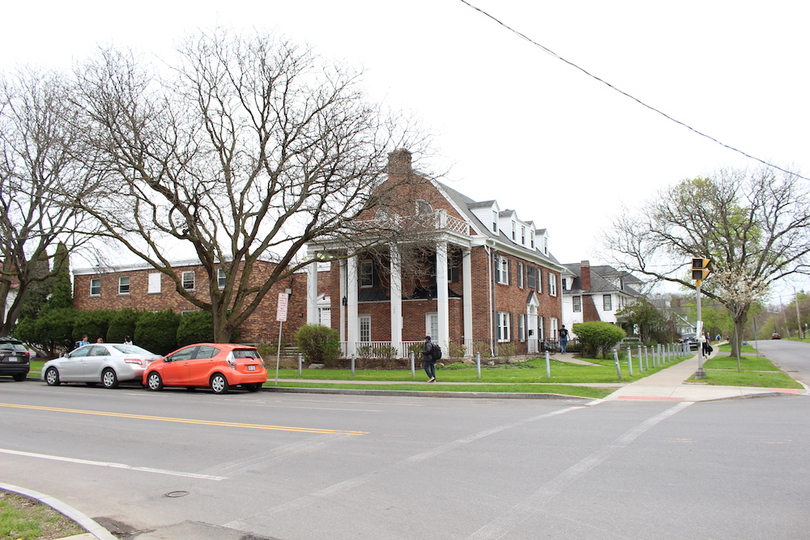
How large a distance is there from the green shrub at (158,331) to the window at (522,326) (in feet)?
61.7

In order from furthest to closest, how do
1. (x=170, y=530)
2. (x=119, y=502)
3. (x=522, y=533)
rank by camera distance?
(x=119, y=502), (x=170, y=530), (x=522, y=533)

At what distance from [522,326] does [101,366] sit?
22222 mm

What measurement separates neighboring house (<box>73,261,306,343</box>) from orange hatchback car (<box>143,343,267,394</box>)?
15476 mm

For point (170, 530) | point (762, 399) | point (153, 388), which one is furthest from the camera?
point (153, 388)

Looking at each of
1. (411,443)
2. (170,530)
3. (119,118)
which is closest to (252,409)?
(411,443)

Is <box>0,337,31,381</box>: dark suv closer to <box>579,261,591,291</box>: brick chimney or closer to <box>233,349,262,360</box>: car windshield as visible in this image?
<box>233,349,262,360</box>: car windshield

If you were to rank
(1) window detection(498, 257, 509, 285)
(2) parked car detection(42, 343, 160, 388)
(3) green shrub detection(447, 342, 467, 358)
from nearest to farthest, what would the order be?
(2) parked car detection(42, 343, 160, 388)
(3) green shrub detection(447, 342, 467, 358)
(1) window detection(498, 257, 509, 285)

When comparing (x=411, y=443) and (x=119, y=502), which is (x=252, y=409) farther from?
(x=119, y=502)

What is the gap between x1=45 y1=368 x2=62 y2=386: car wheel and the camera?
2186cm

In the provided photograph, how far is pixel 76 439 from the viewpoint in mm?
10422

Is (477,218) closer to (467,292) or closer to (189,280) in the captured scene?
(467,292)

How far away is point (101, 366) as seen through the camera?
20984 millimetres

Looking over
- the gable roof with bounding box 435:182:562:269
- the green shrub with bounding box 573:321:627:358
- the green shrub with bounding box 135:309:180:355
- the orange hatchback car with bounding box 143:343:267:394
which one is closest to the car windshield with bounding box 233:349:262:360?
the orange hatchback car with bounding box 143:343:267:394

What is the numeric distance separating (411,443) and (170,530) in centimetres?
453
